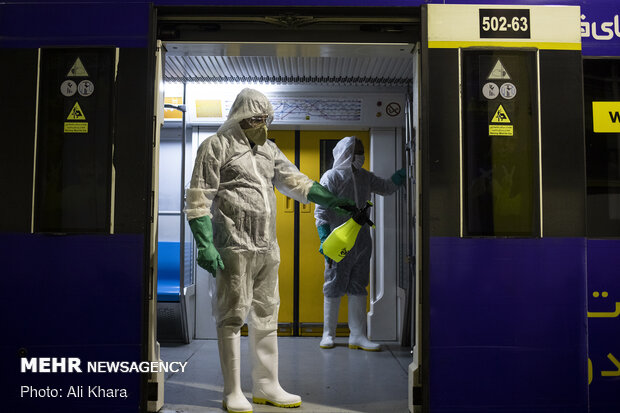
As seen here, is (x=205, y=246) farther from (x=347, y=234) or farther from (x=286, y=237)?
(x=286, y=237)

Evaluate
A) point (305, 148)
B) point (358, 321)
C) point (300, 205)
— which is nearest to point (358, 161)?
point (305, 148)

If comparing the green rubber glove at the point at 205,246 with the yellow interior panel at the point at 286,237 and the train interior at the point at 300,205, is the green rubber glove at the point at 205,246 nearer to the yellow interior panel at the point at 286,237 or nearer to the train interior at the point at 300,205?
the train interior at the point at 300,205

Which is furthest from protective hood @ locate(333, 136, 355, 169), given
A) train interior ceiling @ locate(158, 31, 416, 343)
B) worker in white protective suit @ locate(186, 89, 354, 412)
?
worker in white protective suit @ locate(186, 89, 354, 412)

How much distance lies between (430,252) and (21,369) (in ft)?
7.27

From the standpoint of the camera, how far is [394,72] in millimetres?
A: 3928

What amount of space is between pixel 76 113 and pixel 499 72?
2.26m

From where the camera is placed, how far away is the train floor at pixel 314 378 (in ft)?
9.26

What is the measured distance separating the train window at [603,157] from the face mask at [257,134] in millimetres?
1816

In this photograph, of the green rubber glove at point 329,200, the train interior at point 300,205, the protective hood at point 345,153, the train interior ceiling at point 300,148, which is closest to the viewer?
the green rubber glove at point 329,200

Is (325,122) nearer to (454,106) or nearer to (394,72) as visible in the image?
(394,72)

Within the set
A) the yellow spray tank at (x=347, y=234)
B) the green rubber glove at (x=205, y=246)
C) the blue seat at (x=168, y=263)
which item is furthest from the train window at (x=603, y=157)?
the blue seat at (x=168, y=263)

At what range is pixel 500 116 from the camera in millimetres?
2521

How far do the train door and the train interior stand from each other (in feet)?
3.73

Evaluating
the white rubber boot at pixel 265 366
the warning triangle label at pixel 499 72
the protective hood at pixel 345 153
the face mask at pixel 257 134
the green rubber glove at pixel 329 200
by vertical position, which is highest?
the warning triangle label at pixel 499 72
